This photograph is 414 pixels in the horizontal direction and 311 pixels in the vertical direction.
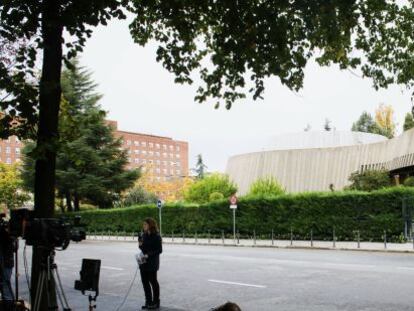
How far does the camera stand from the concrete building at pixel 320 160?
46906mm

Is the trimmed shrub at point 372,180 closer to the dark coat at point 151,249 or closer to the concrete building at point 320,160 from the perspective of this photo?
the concrete building at point 320,160

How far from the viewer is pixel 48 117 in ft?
25.0

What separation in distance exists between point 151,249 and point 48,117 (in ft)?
12.9

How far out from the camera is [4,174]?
259 feet

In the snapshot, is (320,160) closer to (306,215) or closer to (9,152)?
(306,215)

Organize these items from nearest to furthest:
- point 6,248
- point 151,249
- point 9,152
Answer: point 6,248 → point 151,249 → point 9,152

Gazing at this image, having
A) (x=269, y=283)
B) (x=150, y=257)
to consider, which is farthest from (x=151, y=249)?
(x=269, y=283)

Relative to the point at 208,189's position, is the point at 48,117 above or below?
below

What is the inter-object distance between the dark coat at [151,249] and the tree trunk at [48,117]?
334 cm

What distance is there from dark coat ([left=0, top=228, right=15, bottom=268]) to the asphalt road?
5.12 feet

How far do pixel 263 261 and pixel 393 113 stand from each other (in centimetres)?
8121

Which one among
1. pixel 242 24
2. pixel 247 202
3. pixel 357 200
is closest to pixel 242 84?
pixel 242 24

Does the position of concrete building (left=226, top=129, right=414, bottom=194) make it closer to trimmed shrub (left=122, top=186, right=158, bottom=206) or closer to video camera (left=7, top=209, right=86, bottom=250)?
trimmed shrub (left=122, top=186, right=158, bottom=206)

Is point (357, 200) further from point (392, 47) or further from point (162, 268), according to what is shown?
point (392, 47)
